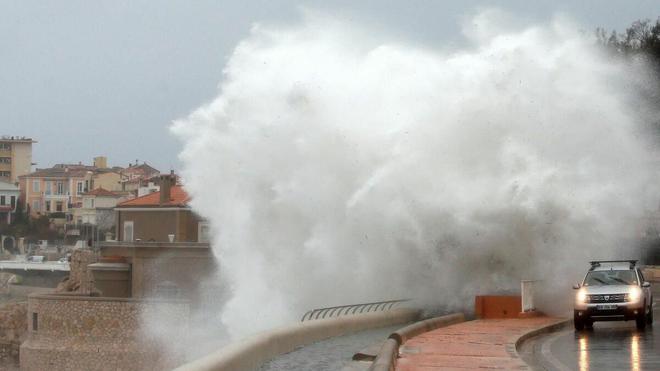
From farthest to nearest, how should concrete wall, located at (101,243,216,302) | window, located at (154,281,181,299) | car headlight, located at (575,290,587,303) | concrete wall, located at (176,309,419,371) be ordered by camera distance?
concrete wall, located at (101,243,216,302)
window, located at (154,281,181,299)
car headlight, located at (575,290,587,303)
concrete wall, located at (176,309,419,371)

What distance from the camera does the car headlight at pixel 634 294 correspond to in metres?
22.7

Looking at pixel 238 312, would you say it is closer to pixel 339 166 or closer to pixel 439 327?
pixel 339 166

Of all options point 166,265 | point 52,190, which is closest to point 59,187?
point 52,190

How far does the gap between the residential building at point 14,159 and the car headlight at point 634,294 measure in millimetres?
143661

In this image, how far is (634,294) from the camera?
22750mm

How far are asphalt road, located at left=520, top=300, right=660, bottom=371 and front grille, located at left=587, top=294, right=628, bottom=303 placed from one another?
0.65m

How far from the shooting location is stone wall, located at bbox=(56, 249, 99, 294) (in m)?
58.9

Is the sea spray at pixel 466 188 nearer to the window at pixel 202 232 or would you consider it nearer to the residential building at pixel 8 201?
the window at pixel 202 232

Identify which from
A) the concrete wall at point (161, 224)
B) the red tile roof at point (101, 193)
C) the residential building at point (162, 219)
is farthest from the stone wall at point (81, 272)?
the red tile roof at point (101, 193)

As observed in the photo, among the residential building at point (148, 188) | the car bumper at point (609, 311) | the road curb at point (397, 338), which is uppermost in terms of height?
the residential building at point (148, 188)

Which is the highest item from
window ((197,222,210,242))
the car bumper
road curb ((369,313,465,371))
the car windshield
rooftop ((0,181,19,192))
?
rooftop ((0,181,19,192))

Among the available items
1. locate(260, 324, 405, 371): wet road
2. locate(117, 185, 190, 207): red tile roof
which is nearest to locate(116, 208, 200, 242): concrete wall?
locate(117, 185, 190, 207): red tile roof

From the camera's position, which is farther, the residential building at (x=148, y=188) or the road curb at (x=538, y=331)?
the residential building at (x=148, y=188)

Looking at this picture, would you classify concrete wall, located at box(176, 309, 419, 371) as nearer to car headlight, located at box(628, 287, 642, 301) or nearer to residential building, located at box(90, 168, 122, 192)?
car headlight, located at box(628, 287, 642, 301)
